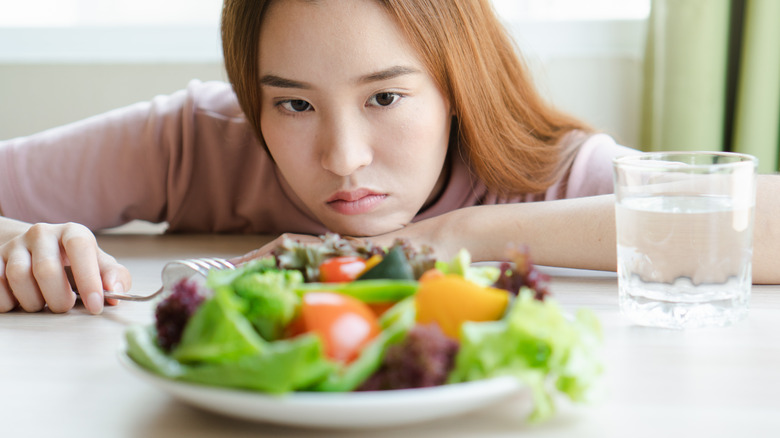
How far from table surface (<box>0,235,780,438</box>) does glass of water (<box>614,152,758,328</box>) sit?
25mm

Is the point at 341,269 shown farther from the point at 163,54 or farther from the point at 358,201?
the point at 163,54

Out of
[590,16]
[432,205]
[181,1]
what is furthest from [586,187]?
[181,1]

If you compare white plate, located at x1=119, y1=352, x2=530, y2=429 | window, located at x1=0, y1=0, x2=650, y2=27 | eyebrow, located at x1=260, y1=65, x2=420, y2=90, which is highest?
window, located at x1=0, y1=0, x2=650, y2=27

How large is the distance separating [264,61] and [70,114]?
5.48ft

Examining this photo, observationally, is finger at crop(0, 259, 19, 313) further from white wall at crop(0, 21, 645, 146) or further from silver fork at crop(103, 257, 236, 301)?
white wall at crop(0, 21, 645, 146)

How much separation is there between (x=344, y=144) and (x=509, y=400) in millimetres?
604

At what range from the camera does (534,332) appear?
0.46 meters

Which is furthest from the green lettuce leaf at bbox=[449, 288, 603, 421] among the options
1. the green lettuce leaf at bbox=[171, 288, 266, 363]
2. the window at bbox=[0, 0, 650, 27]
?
the window at bbox=[0, 0, 650, 27]

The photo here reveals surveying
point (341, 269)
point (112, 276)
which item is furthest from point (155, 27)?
point (341, 269)

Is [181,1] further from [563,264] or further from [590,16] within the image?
[563,264]

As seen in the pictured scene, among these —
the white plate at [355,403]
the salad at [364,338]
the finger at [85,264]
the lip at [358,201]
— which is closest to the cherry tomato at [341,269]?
the salad at [364,338]

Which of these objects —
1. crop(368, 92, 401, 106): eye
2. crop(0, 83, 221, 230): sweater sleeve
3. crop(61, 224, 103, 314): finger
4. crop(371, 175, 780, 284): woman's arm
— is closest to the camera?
crop(61, 224, 103, 314): finger

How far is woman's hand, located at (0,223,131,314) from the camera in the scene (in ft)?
2.73

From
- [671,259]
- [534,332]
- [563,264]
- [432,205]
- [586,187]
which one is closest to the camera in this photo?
[534,332]
